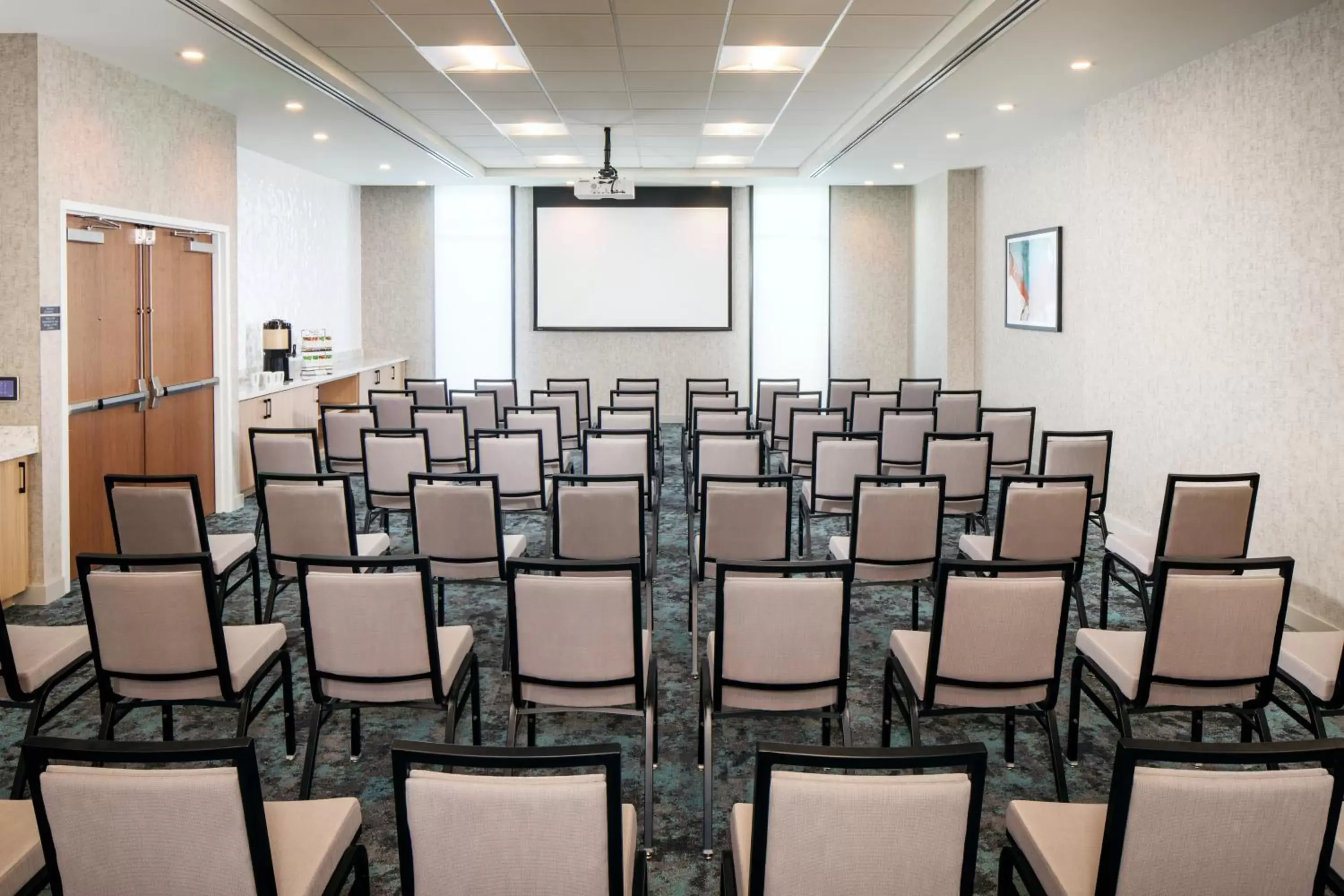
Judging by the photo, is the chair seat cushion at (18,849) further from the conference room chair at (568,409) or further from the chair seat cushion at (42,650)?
the conference room chair at (568,409)

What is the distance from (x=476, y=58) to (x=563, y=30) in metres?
1.09

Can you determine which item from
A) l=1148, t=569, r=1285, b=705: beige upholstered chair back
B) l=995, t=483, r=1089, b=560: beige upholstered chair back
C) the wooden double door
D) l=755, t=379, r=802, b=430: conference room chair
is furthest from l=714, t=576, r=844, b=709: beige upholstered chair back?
l=755, t=379, r=802, b=430: conference room chair

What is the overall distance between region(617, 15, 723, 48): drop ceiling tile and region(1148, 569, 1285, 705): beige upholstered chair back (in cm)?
421

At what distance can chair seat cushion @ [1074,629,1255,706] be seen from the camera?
3318 mm

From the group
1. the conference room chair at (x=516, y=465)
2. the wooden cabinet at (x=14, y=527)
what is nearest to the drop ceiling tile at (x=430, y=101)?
the conference room chair at (x=516, y=465)

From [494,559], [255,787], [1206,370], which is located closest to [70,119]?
[494,559]

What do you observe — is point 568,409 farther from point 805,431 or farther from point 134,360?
point 134,360

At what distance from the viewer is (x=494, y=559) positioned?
469 centimetres

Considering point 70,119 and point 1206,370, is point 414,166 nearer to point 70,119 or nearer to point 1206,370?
point 70,119

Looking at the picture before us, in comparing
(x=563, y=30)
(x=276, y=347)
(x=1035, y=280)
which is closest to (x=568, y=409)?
(x=563, y=30)

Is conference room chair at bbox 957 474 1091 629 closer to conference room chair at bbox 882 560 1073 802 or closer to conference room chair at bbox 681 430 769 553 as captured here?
conference room chair at bbox 882 560 1073 802

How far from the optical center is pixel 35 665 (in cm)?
329

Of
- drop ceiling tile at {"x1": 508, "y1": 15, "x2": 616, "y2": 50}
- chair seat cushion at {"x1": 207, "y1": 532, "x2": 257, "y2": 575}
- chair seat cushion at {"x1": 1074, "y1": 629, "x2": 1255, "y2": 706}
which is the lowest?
chair seat cushion at {"x1": 1074, "y1": 629, "x2": 1255, "y2": 706}

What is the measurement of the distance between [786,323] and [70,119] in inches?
392
